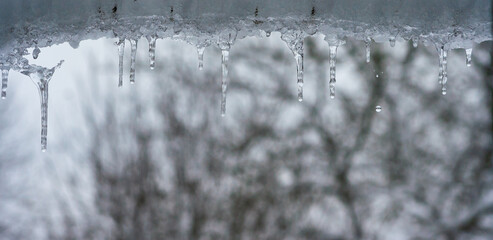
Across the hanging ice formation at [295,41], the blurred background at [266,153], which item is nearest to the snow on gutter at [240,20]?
the hanging ice formation at [295,41]

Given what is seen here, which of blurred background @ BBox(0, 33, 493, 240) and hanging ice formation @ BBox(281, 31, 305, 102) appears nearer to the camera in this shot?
hanging ice formation @ BBox(281, 31, 305, 102)

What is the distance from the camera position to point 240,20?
772mm

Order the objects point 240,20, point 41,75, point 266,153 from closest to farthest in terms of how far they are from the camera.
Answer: point 240,20 < point 41,75 < point 266,153

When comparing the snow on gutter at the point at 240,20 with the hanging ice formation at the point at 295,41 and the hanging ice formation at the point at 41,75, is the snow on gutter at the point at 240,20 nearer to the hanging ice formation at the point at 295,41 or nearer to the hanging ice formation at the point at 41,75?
the hanging ice formation at the point at 295,41

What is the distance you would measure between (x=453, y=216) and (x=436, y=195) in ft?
0.88

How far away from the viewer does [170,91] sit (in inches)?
239

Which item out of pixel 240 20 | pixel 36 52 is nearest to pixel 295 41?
pixel 240 20

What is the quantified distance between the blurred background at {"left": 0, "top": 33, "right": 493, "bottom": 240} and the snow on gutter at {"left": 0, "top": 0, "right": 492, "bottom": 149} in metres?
3.51

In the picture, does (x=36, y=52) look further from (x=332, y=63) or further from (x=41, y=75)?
(x=332, y=63)

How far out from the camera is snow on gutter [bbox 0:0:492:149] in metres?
0.77

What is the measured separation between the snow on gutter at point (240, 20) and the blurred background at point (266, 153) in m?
3.51

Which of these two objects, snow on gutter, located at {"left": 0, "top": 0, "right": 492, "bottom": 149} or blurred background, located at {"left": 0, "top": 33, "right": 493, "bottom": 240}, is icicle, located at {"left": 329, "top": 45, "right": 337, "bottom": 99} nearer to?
snow on gutter, located at {"left": 0, "top": 0, "right": 492, "bottom": 149}

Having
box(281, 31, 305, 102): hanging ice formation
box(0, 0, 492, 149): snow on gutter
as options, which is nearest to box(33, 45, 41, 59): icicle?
box(0, 0, 492, 149): snow on gutter

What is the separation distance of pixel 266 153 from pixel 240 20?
499cm
